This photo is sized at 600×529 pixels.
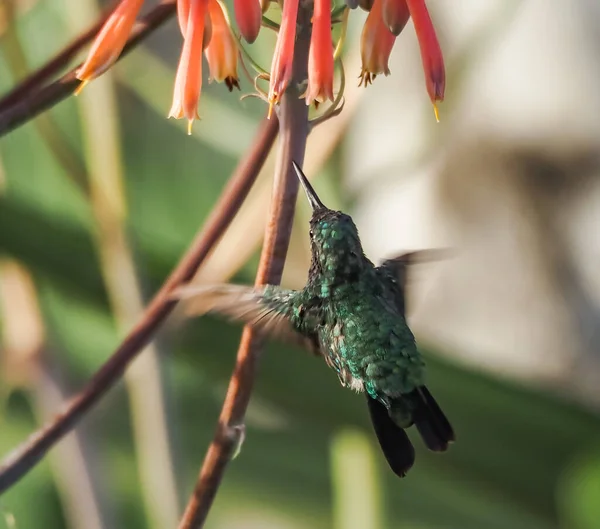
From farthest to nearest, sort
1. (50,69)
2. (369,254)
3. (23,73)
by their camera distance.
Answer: (369,254) → (23,73) → (50,69)

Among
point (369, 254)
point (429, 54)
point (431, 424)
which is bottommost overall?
point (369, 254)

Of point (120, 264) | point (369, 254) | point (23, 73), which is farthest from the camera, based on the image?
point (369, 254)

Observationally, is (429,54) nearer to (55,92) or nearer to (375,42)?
(375,42)

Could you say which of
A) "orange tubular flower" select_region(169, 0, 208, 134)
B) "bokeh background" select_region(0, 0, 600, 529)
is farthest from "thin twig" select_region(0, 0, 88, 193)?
"orange tubular flower" select_region(169, 0, 208, 134)

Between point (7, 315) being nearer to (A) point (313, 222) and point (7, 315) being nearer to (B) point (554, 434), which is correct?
(A) point (313, 222)

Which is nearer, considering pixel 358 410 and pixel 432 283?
pixel 358 410

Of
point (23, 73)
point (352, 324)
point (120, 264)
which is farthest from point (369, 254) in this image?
point (352, 324)

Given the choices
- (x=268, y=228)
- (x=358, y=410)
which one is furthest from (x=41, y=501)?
(x=268, y=228)
